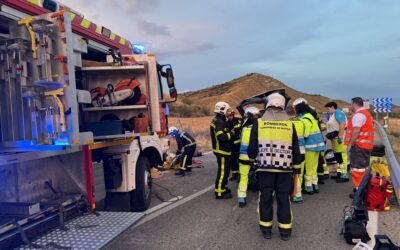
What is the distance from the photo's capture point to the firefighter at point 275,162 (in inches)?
196

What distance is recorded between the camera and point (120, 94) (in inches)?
240

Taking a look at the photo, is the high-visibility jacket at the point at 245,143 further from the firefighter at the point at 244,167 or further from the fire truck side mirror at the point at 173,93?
the fire truck side mirror at the point at 173,93

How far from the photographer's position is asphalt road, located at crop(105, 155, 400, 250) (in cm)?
481

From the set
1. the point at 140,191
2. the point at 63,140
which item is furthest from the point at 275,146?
the point at 63,140

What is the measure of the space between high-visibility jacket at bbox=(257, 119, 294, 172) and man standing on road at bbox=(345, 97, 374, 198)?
91.9 inches

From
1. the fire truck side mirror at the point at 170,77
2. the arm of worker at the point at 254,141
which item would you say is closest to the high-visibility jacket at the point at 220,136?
the fire truck side mirror at the point at 170,77

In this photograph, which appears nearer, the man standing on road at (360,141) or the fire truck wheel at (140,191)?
the fire truck wheel at (140,191)

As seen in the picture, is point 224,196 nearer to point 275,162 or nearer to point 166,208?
point 166,208

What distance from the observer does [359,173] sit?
6934 mm

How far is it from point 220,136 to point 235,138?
1215 millimetres

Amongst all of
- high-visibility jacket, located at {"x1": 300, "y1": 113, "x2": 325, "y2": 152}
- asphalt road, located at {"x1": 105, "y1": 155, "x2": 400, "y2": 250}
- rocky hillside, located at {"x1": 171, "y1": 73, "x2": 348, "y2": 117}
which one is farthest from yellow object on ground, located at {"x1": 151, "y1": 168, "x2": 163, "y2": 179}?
rocky hillside, located at {"x1": 171, "y1": 73, "x2": 348, "y2": 117}

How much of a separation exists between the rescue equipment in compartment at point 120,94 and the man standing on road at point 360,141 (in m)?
3.73

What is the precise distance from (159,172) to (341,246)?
21.4ft

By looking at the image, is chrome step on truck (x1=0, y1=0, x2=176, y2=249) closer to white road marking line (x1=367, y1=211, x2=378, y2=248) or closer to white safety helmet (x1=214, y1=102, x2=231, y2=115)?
white safety helmet (x1=214, y1=102, x2=231, y2=115)
